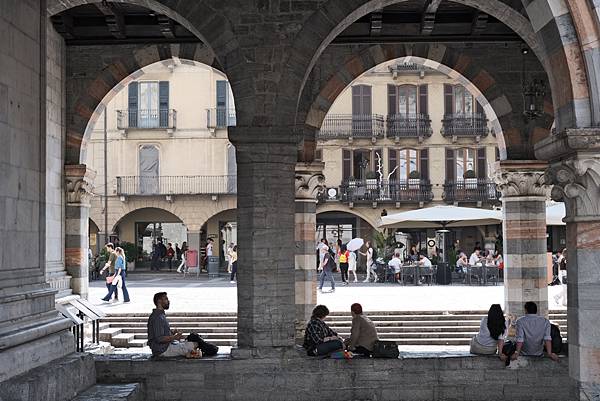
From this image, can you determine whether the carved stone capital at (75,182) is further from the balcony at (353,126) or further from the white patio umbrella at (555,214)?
the balcony at (353,126)

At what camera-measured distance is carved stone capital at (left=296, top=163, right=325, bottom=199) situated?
1399 cm

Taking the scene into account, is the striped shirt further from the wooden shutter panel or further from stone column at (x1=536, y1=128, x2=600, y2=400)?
the wooden shutter panel

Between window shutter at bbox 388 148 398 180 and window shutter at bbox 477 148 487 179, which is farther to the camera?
window shutter at bbox 388 148 398 180

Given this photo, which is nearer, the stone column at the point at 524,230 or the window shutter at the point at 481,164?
the stone column at the point at 524,230

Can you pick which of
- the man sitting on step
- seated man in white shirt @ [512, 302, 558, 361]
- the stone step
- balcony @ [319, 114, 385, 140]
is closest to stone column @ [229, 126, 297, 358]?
the man sitting on step

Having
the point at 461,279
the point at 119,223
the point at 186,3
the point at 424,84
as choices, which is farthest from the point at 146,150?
the point at 186,3

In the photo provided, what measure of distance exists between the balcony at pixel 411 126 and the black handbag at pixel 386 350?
25348 mm

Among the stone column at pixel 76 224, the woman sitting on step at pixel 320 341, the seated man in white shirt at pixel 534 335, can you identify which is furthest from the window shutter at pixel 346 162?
the seated man in white shirt at pixel 534 335

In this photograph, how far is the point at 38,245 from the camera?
327 inches

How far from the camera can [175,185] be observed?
34844 millimetres

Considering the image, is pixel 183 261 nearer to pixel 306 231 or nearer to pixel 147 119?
pixel 147 119

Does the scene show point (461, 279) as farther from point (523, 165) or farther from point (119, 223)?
point (119, 223)

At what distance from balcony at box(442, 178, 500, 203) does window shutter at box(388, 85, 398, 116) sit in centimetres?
375

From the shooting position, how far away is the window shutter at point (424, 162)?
114ft
